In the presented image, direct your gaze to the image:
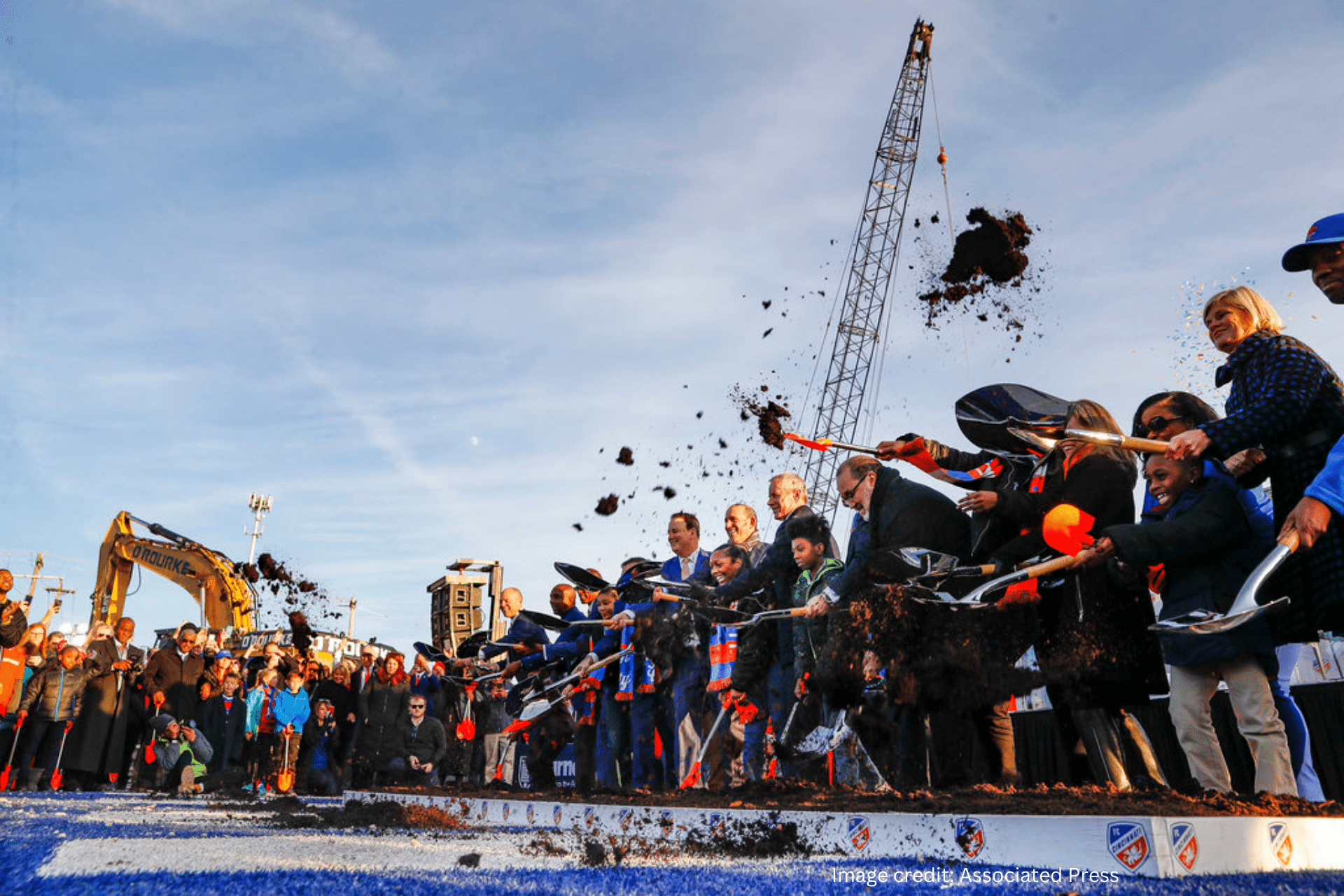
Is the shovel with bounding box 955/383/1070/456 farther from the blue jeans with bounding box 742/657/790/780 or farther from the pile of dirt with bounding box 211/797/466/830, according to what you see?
the pile of dirt with bounding box 211/797/466/830

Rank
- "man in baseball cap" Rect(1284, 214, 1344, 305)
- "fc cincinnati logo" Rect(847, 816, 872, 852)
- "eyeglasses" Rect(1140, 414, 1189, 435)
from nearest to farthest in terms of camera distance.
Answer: "man in baseball cap" Rect(1284, 214, 1344, 305) < "fc cincinnati logo" Rect(847, 816, 872, 852) < "eyeglasses" Rect(1140, 414, 1189, 435)

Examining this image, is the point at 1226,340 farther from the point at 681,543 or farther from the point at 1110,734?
the point at 681,543

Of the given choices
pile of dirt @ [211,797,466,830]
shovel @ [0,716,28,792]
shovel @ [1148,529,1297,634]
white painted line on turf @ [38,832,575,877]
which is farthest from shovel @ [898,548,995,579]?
shovel @ [0,716,28,792]

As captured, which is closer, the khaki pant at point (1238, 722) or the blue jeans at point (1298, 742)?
the khaki pant at point (1238, 722)

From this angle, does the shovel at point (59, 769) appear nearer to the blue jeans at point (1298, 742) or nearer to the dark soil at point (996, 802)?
the dark soil at point (996, 802)

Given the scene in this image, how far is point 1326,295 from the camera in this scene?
11.6 ft

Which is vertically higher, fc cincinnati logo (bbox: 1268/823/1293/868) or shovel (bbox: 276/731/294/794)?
shovel (bbox: 276/731/294/794)

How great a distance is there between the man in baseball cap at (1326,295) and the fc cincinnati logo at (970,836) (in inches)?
58.5

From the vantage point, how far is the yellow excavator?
18.0 metres

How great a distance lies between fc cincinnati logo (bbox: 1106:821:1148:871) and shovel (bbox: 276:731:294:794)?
1022 cm

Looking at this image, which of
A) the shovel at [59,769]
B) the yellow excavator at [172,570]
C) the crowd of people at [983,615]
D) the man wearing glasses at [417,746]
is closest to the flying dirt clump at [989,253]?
the crowd of people at [983,615]

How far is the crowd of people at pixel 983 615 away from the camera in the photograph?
370 centimetres

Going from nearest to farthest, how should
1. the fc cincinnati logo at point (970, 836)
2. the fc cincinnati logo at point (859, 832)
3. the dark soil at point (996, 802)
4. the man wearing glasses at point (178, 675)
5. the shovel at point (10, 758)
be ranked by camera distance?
the dark soil at point (996, 802)
the fc cincinnati logo at point (970, 836)
the fc cincinnati logo at point (859, 832)
the shovel at point (10, 758)
the man wearing glasses at point (178, 675)

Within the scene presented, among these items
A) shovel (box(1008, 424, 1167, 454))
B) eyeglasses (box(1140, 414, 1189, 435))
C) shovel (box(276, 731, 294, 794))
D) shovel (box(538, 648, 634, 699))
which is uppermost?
eyeglasses (box(1140, 414, 1189, 435))
